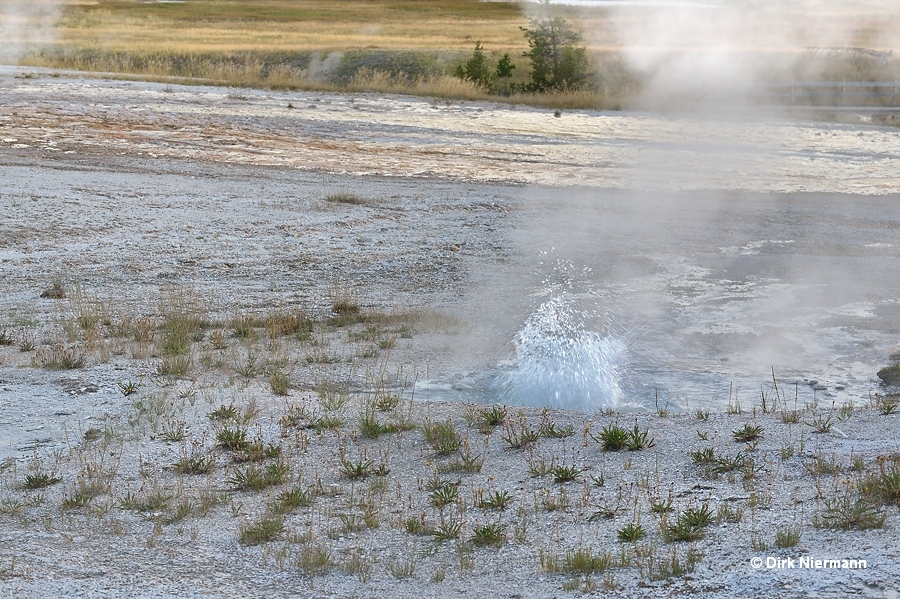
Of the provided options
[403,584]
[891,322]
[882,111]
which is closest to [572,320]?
[891,322]

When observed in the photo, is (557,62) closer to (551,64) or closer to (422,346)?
(551,64)

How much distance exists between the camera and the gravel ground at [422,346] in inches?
175

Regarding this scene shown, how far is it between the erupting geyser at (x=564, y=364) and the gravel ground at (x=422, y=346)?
0.22 meters

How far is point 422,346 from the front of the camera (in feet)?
26.9

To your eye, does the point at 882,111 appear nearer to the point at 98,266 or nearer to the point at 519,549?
the point at 98,266

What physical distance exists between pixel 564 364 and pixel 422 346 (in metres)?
1.23

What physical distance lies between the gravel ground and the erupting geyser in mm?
217

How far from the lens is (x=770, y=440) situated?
223 inches

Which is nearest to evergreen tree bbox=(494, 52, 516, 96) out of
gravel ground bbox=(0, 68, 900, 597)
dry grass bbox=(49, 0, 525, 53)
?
dry grass bbox=(49, 0, 525, 53)

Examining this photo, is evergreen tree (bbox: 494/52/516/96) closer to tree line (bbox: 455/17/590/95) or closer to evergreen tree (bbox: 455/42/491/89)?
tree line (bbox: 455/17/590/95)

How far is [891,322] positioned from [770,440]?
403 cm

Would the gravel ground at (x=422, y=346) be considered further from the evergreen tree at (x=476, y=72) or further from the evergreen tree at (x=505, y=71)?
the evergreen tree at (x=505, y=71)

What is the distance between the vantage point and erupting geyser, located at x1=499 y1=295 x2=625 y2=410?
7.20 metres

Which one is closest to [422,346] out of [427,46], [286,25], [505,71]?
[505,71]
